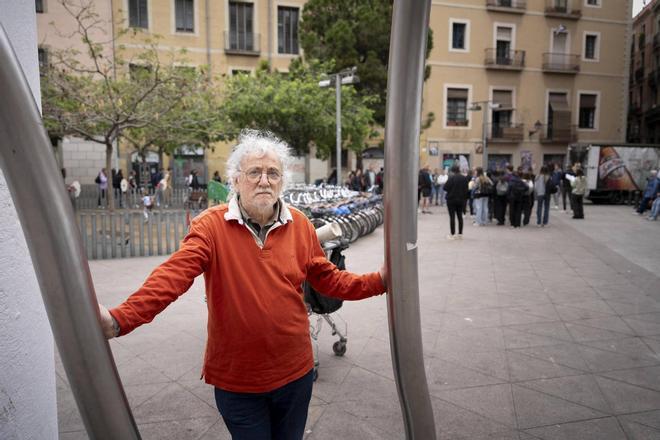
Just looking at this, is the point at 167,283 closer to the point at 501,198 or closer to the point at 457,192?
the point at 457,192

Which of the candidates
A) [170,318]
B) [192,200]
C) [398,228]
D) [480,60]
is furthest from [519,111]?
[398,228]

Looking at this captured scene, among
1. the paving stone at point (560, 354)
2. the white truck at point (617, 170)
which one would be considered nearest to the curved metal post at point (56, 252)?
the paving stone at point (560, 354)

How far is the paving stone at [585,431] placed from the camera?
3.06 metres

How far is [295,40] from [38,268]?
30.9 m

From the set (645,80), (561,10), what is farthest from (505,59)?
(645,80)

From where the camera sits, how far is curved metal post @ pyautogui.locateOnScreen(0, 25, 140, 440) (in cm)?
122

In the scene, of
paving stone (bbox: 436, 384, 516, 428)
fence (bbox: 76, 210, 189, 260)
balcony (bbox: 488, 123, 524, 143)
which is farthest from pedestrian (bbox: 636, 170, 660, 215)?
balcony (bbox: 488, 123, 524, 143)

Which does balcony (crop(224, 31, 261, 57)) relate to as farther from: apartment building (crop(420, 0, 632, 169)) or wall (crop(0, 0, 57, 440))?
wall (crop(0, 0, 57, 440))

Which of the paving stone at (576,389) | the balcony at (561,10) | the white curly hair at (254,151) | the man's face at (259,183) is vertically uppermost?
the balcony at (561,10)

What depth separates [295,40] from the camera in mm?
30031

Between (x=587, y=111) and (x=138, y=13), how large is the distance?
98.1 ft

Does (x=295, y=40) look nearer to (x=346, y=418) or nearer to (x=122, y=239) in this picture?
(x=122, y=239)

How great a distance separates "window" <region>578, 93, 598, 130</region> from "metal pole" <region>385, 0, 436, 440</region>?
3680cm

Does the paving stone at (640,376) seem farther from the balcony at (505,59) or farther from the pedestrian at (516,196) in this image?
the balcony at (505,59)
